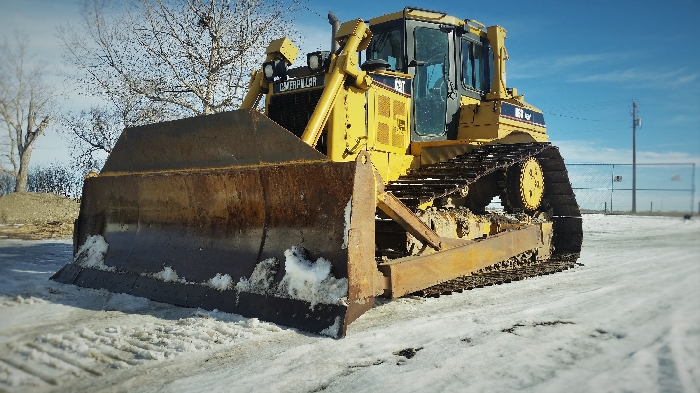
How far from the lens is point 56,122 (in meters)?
22.4

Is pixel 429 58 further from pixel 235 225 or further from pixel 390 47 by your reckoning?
pixel 235 225

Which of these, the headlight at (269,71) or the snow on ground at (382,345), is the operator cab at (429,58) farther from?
the snow on ground at (382,345)

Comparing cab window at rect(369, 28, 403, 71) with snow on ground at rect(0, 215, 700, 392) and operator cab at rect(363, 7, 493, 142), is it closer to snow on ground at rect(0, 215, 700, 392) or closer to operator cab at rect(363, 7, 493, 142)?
operator cab at rect(363, 7, 493, 142)

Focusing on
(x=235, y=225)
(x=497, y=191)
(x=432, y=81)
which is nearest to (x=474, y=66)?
(x=432, y=81)

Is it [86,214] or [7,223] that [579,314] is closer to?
[86,214]

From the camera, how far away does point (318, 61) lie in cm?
517

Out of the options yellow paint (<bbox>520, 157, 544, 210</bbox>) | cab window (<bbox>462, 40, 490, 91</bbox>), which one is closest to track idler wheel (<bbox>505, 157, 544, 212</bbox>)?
yellow paint (<bbox>520, 157, 544, 210</bbox>)

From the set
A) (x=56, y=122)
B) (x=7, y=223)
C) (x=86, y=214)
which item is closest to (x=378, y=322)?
(x=86, y=214)

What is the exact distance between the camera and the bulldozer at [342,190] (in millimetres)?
3334

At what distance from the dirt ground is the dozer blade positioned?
955 centimetres

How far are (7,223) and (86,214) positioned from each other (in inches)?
510

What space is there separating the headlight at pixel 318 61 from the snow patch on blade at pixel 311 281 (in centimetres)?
243

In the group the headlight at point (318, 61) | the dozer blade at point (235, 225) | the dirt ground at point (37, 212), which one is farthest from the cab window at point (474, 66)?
the dirt ground at point (37, 212)

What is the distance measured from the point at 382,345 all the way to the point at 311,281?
640 mm
